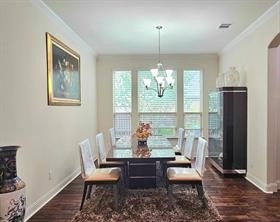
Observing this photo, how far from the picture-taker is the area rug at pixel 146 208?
3438 millimetres

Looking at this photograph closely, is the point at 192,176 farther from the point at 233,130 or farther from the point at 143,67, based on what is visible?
the point at 143,67

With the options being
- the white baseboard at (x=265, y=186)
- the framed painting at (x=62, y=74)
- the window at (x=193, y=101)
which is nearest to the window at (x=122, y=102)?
the window at (x=193, y=101)

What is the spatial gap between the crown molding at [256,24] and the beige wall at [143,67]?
1.04m

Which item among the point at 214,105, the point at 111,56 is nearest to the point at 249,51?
the point at 214,105

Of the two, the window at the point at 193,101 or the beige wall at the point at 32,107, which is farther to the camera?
the window at the point at 193,101

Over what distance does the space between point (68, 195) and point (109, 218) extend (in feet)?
4.03

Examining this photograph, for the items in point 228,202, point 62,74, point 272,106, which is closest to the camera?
point 228,202

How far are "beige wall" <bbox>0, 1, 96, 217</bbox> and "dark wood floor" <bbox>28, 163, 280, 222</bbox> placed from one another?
19cm

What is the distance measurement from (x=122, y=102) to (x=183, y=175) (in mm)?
4309

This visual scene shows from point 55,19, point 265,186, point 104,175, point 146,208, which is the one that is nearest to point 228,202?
point 265,186

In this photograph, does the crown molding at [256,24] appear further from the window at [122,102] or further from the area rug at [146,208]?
the area rug at [146,208]

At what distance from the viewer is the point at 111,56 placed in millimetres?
7746

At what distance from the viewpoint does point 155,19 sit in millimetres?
4527

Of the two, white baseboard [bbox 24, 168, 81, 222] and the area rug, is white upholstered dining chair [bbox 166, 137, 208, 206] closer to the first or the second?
the area rug
